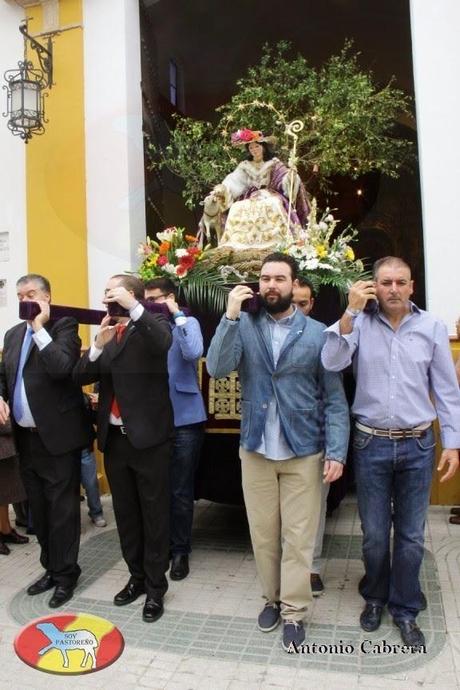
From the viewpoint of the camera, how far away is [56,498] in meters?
3.65

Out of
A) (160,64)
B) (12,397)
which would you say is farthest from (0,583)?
(160,64)

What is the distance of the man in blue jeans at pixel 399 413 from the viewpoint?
3020 millimetres

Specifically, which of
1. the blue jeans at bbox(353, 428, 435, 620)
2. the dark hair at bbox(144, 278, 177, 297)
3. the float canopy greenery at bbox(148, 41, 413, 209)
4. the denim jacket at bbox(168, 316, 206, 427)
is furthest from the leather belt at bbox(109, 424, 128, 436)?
the float canopy greenery at bbox(148, 41, 413, 209)

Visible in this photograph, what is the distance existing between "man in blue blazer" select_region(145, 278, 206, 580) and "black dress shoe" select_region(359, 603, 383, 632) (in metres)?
1.23

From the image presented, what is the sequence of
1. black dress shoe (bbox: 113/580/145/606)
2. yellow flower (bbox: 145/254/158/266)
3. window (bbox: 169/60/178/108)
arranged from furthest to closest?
1. window (bbox: 169/60/178/108)
2. yellow flower (bbox: 145/254/158/266)
3. black dress shoe (bbox: 113/580/145/606)

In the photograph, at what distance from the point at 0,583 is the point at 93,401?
1.37m

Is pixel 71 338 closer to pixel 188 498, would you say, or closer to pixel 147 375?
pixel 147 375

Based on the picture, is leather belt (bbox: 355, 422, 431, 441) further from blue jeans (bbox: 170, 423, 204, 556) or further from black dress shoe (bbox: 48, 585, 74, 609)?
black dress shoe (bbox: 48, 585, 74, 609)

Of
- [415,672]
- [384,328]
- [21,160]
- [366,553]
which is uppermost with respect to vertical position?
[21,160]

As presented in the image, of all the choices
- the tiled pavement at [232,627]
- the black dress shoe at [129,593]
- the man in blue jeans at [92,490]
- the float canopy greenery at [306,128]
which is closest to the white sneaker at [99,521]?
the man in blue jeans at [92,490]

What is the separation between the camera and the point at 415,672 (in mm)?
2762

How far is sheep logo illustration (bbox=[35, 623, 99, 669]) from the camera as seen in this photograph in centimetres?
296

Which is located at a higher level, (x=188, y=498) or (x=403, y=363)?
(x=403, y=363)

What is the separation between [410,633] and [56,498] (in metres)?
2.12
